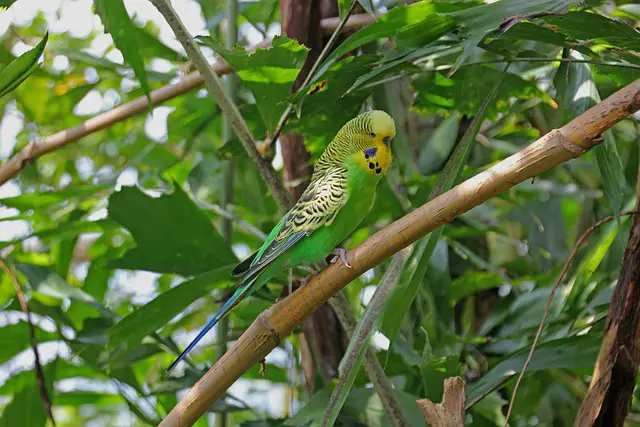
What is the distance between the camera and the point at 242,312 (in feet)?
5.16

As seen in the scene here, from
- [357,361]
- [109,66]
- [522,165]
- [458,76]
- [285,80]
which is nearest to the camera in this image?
[522,165]

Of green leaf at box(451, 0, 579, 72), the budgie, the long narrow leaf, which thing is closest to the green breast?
the budgie

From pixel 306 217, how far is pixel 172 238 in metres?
0.40

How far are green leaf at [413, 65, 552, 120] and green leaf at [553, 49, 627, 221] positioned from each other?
169 mm

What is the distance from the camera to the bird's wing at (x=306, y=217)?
1106 mm

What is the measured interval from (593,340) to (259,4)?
1.09 metres

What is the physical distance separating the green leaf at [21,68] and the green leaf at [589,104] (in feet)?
2.38

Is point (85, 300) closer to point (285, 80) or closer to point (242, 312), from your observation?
point (242, 312)

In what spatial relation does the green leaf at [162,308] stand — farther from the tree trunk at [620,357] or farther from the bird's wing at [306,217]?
the tree trunk at [620,357]

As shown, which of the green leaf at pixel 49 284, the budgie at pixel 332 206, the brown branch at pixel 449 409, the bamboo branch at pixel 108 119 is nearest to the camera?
the brown branch at pixel 449 409

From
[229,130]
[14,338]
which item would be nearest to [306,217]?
[229,130]

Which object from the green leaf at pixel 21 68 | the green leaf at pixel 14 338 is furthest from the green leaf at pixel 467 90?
the green leaf at pixel 14 338

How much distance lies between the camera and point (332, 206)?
1.13m

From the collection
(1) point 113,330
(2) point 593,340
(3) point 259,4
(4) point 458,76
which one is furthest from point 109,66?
(2) point 593,340
